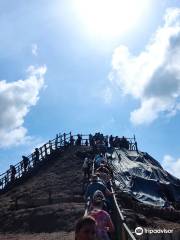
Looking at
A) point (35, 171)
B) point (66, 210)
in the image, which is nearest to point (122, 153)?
point (35, 171)

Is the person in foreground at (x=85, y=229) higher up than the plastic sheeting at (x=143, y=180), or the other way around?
the plastic sheeting at (x=143, y=180)

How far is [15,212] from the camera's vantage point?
27.6 meters

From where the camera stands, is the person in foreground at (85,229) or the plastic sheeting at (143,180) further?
the plastic sheeting at (143,180)

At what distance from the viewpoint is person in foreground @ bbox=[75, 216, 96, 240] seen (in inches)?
212

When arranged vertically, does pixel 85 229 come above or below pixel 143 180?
below

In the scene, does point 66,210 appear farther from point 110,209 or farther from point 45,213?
point 110,209

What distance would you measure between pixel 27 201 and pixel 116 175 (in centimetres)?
837

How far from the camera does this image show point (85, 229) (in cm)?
543

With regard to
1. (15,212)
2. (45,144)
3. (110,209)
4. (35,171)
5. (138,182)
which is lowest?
(110,209)

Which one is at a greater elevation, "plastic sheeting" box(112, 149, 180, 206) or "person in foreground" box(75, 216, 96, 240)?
"plastic sheeting" box(112, 149, 180, 206)

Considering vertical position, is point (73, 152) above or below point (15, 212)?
above

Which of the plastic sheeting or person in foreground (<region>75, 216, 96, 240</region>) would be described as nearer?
person in foreground (<region>75, 216, 96, 240</region>)

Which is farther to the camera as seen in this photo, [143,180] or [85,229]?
[143,180]

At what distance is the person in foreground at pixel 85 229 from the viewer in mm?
5390
